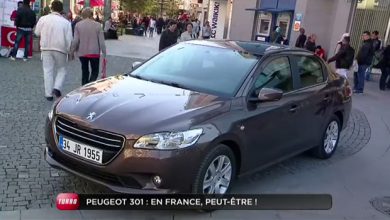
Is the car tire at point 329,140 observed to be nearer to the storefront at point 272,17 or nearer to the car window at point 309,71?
the car window at point 309,71

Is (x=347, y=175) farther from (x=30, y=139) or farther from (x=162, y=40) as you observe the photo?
(x=162, y=40)

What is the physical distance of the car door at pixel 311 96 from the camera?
17.7 feet

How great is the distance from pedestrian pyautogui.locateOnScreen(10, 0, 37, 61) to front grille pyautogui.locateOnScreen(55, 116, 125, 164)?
8.81 m

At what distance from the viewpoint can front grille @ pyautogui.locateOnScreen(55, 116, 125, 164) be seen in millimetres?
3670

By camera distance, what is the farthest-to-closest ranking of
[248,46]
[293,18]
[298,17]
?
[293,18] → [298,17] → [248,46]

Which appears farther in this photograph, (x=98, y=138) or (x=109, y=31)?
(x=109, y=31)

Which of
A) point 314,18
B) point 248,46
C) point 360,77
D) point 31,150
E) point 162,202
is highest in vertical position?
point 314,18

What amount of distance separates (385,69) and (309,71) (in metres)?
8.87

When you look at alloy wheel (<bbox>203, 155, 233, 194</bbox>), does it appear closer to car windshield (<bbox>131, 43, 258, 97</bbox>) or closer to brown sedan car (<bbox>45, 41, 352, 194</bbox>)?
brown sedan car (<bbox>45, 41, 352, 194</bbox>)

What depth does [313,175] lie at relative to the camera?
18.3 feet

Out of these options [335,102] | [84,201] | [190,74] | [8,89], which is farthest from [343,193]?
[8,89]

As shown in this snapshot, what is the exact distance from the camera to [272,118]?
4.71m

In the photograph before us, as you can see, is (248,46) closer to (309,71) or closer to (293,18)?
(309,71)

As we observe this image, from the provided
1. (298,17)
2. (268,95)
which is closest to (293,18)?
(298,17)
